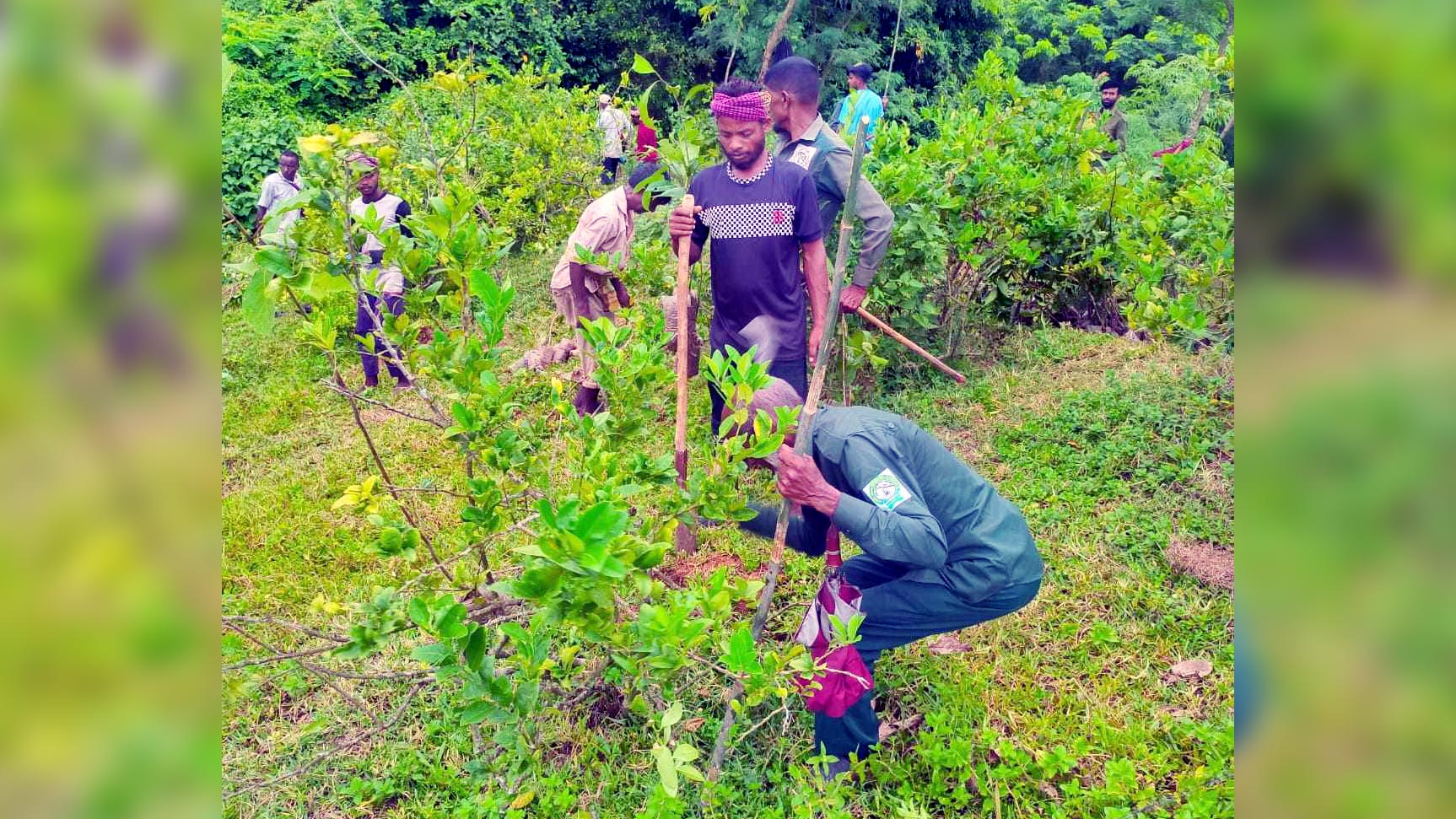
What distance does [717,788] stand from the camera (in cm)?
226

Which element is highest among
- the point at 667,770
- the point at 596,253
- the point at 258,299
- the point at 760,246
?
the point at 258,299

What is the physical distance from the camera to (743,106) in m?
3.51

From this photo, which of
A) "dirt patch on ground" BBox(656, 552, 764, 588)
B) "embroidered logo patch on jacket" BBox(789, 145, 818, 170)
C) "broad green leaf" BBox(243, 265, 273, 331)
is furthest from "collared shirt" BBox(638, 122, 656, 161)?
"broad green leaf" BBox(243, 265, 273, 331)

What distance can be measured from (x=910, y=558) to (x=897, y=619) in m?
0.26

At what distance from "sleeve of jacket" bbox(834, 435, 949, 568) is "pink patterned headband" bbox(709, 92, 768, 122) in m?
1.67

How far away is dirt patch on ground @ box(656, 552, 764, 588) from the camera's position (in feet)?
11.8

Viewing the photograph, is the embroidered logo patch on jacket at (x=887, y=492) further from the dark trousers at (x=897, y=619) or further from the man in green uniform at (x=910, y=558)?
the dark trousers at (x=897, y=619)

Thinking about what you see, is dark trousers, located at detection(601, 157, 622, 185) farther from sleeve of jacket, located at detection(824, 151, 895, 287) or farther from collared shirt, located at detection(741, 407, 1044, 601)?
collared shirt, located at detection(741, 407, 1044, 601)

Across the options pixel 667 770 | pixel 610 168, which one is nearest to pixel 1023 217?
pixel 667 770

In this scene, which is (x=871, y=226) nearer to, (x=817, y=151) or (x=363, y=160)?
(x=817, y=151)
